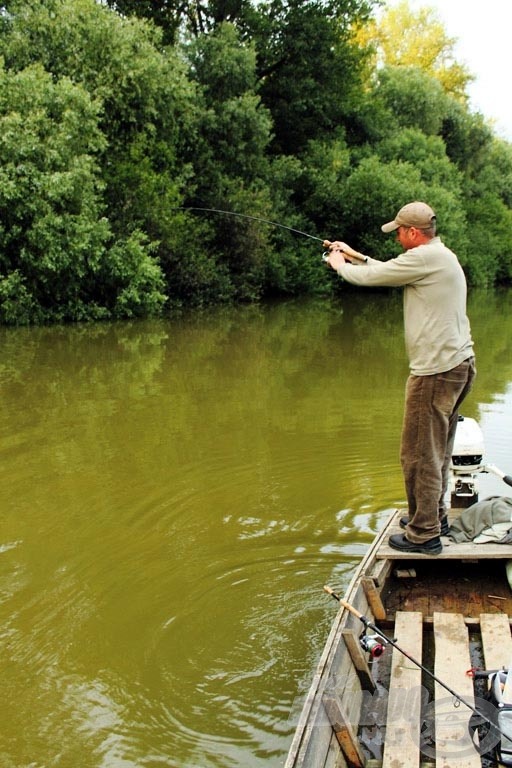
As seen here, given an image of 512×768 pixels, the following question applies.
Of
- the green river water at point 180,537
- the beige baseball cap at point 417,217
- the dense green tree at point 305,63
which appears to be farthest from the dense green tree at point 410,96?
the beige baseball cap at point 417,217

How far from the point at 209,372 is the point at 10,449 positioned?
5222mm

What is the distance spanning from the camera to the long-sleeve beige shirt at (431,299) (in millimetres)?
4328

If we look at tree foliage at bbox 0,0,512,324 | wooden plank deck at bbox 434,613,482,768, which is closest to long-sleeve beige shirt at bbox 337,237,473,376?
wooden plank deck at bbox 434,613,482,768

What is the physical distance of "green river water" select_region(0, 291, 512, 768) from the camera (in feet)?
13.2

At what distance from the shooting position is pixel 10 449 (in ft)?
28.3

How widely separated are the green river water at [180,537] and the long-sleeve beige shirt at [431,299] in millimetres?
1845

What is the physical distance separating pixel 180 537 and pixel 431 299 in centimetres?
311

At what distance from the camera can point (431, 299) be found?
4.35 m

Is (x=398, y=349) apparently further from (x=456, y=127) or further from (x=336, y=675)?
(x=456, y=127)

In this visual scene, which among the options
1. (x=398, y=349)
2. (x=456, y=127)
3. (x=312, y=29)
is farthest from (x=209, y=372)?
(x=456, y=127)

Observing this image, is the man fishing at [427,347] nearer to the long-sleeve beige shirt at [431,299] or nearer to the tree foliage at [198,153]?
the long-sleeve beige shirt at [431,299]

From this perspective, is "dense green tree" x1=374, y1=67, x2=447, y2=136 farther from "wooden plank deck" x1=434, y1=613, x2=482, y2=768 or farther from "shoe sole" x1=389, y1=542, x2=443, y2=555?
"wooden plank deck" x1=434, y1=613, x2=482, y2=768

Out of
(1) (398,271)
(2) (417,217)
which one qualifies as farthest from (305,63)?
(1) (398,271)

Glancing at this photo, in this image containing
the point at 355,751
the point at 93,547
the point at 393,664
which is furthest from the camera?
the point at 93,547
